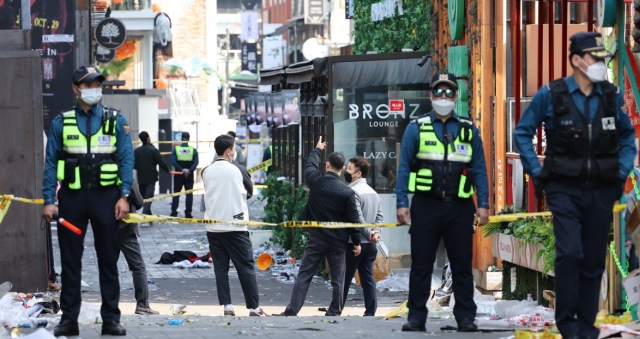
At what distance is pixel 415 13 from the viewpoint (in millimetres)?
26562

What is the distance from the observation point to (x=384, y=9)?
28109 mm

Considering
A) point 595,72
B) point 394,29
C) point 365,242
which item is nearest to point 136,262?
point 365,242

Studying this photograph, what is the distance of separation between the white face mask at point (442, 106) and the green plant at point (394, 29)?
49.4 ft

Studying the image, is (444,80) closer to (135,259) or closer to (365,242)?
(365,242)

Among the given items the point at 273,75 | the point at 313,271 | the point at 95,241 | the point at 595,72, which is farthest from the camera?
the point at 273,75

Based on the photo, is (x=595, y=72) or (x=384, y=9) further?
(x=384, y=9)

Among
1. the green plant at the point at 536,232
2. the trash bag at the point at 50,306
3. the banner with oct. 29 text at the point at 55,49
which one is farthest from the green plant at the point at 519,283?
the banner with oct. 29 text at the point at 55,49

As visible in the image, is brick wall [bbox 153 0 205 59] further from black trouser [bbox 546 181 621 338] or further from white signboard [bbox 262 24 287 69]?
black trouser [bbox 546 181 621 338]

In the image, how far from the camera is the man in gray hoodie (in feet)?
45.8

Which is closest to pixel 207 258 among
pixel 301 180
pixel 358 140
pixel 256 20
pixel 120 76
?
pixel 301 180

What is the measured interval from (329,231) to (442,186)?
14.3ft

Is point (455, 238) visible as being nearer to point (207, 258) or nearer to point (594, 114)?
point (594, 114)

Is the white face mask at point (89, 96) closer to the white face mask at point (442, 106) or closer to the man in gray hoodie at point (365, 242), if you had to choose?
the white face mask at point (442, 106)

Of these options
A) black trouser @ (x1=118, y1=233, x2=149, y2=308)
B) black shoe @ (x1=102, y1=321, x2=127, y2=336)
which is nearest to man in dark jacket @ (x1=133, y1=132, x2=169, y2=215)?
black trouser @ (x1=118, y1=233, x2=149, y2=308)
